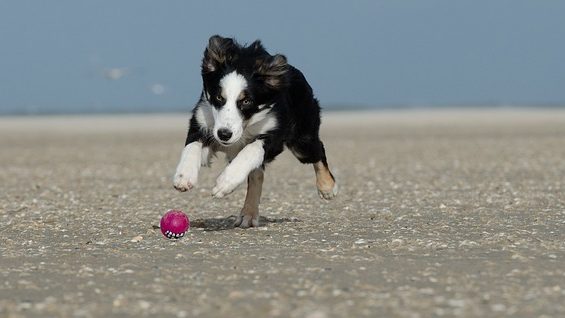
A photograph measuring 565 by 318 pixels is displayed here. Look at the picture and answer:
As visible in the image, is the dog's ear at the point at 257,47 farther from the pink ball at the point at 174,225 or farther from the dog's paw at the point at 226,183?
the pink ball at the point at 174,225

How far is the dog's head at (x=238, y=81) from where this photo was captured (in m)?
8.86

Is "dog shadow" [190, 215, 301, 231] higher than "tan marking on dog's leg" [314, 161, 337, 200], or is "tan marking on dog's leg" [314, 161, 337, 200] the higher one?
"tan marking on dog's leg" [314, 161, 337, 200]

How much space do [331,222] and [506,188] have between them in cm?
497

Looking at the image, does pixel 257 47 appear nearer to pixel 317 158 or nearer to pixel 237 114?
pixel 237 114

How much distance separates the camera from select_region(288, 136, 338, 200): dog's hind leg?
10398 mm

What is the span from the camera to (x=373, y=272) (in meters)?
7.16

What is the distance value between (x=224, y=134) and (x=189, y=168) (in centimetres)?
56

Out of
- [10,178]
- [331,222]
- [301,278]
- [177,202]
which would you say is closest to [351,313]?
[301,278]

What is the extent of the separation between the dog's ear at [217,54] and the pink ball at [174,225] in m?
1.38

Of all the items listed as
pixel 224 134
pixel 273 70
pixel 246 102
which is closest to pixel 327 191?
pixel 273 70

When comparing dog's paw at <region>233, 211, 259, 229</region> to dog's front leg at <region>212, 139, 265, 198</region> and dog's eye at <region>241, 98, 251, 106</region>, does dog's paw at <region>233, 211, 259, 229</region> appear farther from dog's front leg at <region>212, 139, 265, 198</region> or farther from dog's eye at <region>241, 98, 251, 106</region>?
dog's eye at <region>241, 98, 251, 106</region>

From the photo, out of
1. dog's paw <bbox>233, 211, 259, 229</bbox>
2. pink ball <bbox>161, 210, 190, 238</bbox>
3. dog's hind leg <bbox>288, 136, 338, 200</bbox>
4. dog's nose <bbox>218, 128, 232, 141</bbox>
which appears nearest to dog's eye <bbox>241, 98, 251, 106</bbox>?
dog's nose <bbox>218, 128, 232, 141</bbox>

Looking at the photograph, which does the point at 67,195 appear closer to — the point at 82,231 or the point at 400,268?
the point at 82,231

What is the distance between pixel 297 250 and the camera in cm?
836
